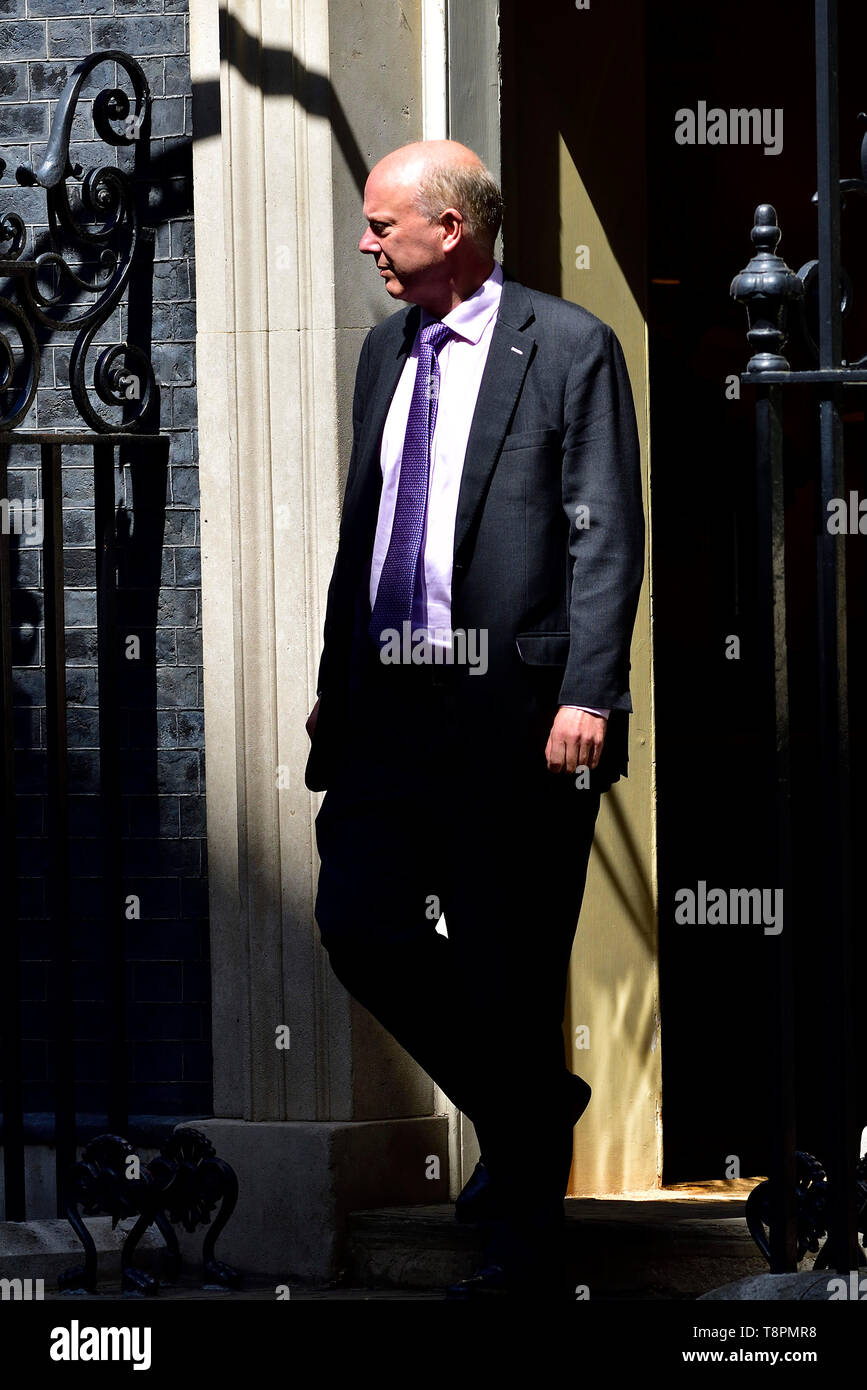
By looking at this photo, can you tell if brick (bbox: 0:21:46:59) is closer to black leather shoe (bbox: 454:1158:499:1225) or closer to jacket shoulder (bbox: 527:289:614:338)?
jacket shoulder (bbox: 527:289:614:338)

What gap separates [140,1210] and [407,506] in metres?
1.68

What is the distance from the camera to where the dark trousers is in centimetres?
416

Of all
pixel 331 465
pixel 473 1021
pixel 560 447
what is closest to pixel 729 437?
pixel 331 465

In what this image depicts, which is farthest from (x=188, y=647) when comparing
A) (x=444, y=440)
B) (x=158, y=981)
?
(x=444, y=440)

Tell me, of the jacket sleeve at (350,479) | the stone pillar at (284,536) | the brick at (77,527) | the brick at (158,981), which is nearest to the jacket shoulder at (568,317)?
the jacket sleeve at (350,479)

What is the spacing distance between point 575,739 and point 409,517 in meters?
0.57

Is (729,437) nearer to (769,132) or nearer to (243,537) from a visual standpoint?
(769,132)

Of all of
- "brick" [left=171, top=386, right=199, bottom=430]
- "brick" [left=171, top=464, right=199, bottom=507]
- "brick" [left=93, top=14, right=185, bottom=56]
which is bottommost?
"brick" [left=171, top=464, right=199, bottom=507]

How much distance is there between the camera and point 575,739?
4.01m

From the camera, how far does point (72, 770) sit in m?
5.35

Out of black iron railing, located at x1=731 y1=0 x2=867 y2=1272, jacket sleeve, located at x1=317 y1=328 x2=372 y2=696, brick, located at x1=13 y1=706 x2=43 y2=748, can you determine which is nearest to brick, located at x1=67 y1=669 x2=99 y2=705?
brick, located at x1=13 y1=706 x2=43 y2=748

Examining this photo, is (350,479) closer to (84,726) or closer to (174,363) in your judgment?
(174,363)

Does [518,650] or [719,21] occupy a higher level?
[719,21]

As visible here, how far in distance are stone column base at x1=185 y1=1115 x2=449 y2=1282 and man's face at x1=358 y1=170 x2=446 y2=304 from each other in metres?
1.90
